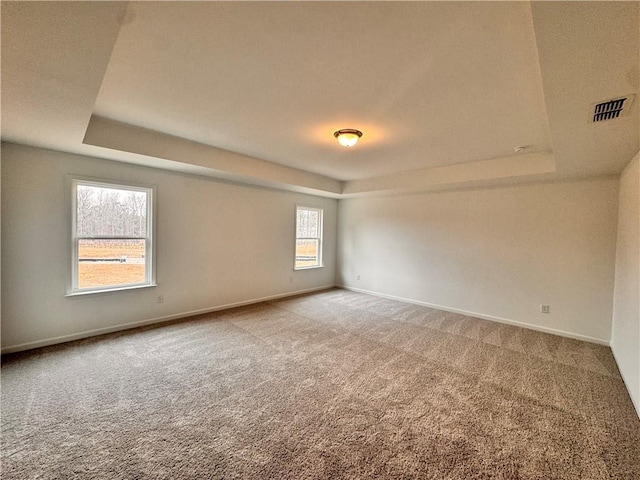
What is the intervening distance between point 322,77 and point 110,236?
138 inches

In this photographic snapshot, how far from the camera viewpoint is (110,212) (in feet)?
12.3

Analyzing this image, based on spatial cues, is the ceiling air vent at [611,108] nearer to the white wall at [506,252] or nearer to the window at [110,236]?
the white wall at [506,252]

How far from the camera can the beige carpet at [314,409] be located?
1.68m

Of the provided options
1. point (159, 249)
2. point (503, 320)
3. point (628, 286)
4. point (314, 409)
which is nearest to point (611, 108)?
point (628, 286)

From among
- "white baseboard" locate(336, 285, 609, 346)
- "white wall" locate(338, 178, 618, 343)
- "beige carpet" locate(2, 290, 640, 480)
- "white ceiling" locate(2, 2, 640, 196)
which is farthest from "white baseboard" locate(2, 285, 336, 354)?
"white wall" locate(338, 178, 618, 343)

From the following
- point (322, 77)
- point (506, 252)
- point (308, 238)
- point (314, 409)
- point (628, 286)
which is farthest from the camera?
point (308, 238)

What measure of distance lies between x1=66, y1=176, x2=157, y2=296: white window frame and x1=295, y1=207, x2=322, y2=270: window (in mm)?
2895

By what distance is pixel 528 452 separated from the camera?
181 cm

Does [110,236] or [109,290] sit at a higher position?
[110,236]

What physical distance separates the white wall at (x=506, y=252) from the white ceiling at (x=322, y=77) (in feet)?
1.97

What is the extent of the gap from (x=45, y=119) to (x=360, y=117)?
2.80 metres

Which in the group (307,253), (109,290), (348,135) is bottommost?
(109,290)

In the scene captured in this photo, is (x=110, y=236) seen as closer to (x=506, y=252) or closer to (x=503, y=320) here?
(x=506, y=252)

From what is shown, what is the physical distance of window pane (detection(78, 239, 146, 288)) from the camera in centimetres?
355
